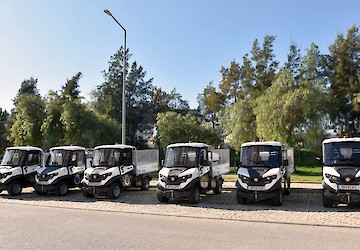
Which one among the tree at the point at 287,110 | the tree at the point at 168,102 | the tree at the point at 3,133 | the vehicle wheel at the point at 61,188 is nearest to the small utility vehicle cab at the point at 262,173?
the vehicle wheel at the point at 61,188

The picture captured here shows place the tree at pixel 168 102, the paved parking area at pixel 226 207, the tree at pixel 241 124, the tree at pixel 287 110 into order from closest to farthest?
the paved parking area at pixel 226 207
the tree at pixel 287 110
the tree at pixel 241 124
the tree at pixel 168 102

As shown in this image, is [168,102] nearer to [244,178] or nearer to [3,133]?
[3,133]

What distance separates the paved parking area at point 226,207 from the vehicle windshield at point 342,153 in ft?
4.96

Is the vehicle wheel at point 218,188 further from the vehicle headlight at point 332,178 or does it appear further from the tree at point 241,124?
the tree at point 241,124

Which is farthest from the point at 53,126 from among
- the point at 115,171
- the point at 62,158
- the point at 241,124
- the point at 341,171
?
the point at 341,171

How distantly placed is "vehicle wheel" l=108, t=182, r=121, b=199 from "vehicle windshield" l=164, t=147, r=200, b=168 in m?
2.44

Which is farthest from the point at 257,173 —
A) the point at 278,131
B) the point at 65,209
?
the point at 278,131

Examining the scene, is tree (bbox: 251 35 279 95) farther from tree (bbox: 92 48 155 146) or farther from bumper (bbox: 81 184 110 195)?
bumper (bbox: 81 184 110 195)

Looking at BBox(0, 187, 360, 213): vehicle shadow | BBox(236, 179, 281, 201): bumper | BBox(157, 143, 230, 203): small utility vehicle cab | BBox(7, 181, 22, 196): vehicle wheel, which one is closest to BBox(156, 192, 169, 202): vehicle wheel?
BBox(157, 143, 230, 203): small utility vehicle cab

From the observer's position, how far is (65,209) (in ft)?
40.8

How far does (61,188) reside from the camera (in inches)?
632

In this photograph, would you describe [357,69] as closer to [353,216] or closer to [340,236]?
[353,216]

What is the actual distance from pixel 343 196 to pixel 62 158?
12.1m

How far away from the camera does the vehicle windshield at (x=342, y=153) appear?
11883mm
